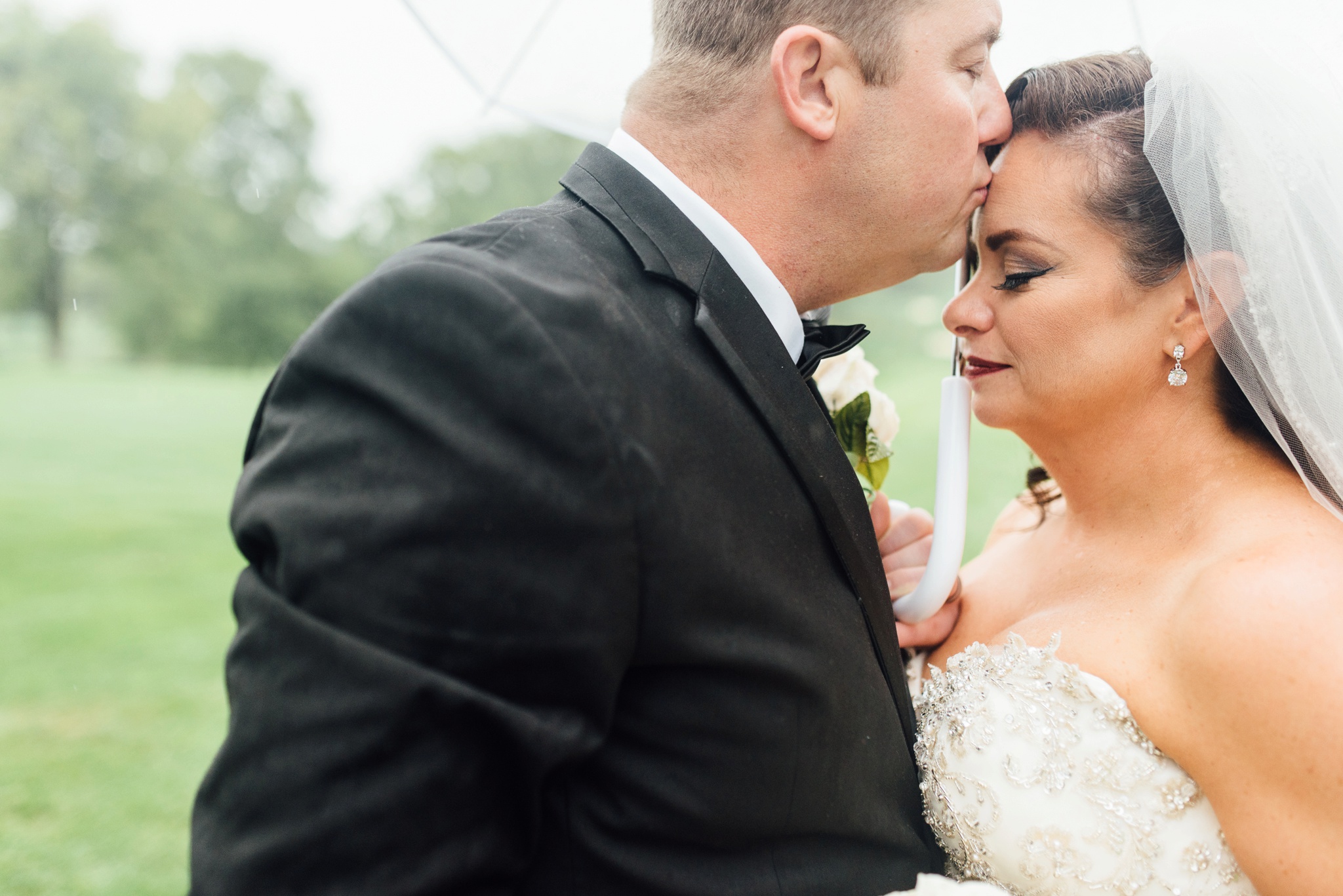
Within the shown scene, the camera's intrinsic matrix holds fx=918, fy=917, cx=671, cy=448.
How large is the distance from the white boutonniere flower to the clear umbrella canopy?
923 mm

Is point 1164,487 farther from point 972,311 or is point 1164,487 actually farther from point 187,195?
point 187,195

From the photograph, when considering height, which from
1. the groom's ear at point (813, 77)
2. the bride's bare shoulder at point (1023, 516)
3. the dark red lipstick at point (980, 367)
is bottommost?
the bride's bare shoulder at point (1023, 516)

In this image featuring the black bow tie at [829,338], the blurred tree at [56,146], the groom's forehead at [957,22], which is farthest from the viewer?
the blurred tree at [56,146]

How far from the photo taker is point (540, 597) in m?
1.26

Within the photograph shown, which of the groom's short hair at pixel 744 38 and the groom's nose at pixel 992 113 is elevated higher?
the groom's short hair at pixel 744 38

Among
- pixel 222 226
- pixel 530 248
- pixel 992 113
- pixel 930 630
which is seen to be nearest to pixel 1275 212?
pixel 992 113

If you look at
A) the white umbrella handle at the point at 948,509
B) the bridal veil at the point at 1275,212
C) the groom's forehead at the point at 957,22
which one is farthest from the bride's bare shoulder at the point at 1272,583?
the groom's forehead at the point at 957,22

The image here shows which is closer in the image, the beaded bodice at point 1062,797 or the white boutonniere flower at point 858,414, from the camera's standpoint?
the beaded bodice at point 1062,797

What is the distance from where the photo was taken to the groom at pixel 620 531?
1.21 m

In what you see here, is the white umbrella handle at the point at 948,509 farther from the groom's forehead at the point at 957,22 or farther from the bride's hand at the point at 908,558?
→ the groom's forehead at the point at 957,22

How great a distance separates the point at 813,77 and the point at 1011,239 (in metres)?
0.68

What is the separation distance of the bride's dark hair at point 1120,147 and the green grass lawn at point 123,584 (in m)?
5.73

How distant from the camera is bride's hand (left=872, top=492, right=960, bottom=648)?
2.46m

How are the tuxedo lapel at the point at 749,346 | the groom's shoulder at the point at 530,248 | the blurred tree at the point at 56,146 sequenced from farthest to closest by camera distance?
the blurred tree at the point at 56,146, the tuxedo lapel at the point at 749,346, the groom's shoulder at the point at 530,248
